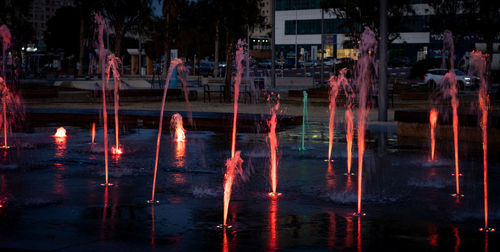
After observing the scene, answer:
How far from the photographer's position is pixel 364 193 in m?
9.30

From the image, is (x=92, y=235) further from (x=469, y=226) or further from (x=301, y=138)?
(x=301, y=138)

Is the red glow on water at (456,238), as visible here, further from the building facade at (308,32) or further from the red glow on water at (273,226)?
the building facade at (308,32)

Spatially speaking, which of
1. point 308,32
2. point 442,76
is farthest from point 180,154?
point 308,32

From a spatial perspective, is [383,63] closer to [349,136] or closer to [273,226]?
[349,136]

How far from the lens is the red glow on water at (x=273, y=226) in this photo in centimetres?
648

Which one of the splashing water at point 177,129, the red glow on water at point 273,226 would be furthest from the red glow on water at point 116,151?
the red glow on water at point 273,226

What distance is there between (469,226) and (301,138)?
8.99 metres

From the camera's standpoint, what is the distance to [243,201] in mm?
8773

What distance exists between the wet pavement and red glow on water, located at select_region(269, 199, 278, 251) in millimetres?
11

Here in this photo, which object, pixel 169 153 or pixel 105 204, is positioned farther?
pixel 169 153

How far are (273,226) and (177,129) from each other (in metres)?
9.79

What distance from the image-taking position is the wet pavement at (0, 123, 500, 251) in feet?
21.9

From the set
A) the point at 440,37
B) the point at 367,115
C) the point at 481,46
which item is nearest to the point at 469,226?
the point at 367,115

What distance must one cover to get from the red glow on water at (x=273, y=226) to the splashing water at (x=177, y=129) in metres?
7.48
